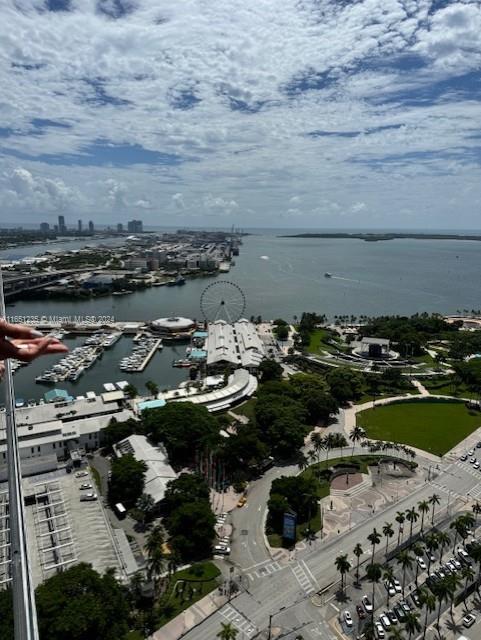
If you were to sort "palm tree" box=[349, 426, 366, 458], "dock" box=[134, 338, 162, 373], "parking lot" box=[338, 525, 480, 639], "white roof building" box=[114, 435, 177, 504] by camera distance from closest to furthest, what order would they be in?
"parking lot" box=[338, 525, 480, 639] < "white roof building" box=[114, 435, 177, 504] < "palm tree" box=[349, 426, 366, 458] < "dock" box=[134, 338, 162, 373]

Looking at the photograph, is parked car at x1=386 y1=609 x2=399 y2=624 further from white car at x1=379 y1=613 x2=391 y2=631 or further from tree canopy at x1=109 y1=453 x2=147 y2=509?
tree canopy at x1=109 y1=453 x2=147 y2=509

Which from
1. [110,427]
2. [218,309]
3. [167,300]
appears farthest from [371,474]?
[167,300]

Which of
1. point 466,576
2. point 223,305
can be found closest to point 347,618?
point 466,576

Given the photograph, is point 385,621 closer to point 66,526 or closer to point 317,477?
point 317,477

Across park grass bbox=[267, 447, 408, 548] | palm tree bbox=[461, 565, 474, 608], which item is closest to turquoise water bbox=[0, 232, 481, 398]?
park grass bbox=[267, 447, 408, 548]

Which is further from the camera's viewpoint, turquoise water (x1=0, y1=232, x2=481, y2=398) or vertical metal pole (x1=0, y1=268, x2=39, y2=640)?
turquoise water (x1=0, y1=232, x2=481, y2=398)

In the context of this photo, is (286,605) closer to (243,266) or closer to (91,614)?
(91,614)
